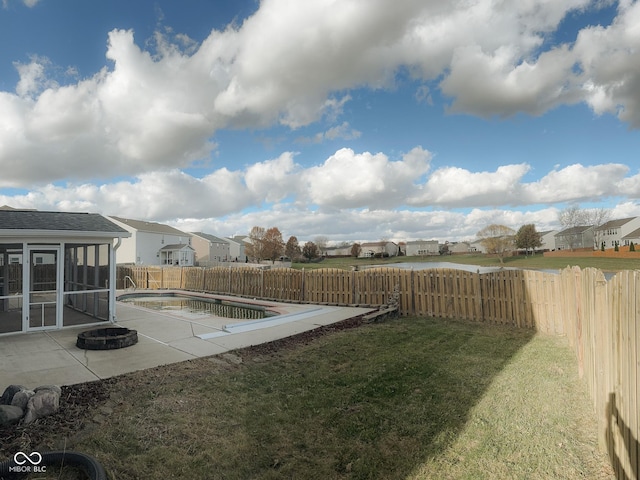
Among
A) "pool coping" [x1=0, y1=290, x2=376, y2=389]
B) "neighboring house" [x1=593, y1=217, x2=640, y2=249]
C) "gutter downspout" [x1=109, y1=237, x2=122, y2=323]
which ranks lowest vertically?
"pool coping" [x1=0, y1=290, x2=376, y2=389]

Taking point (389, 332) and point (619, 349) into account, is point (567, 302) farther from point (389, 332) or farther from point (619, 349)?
point (619, 349)

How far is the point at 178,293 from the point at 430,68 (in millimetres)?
16855

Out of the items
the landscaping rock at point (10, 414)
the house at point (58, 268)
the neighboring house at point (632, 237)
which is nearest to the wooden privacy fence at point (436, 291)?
the house at point (58, 268)

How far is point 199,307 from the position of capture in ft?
51.6

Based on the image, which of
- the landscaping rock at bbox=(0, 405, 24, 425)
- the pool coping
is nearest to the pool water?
the pool coping

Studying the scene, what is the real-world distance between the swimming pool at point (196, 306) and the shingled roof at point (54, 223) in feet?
12.4

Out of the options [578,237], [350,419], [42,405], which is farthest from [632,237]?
[42,405]

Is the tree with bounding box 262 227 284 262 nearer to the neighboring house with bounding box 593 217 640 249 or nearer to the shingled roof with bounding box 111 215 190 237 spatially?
the shingled roof with bounding box 111 215 190 237

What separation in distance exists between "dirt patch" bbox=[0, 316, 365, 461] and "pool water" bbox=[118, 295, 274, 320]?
6281 mm

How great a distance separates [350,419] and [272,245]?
65143 millimetres

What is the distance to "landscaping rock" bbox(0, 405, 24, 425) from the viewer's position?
12.6 ft

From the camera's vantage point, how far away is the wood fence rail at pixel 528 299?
2.52 m

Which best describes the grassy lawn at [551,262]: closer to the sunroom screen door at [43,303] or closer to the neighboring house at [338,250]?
the sunroom screen door at [43,303]

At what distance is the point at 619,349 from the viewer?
8.90ft
